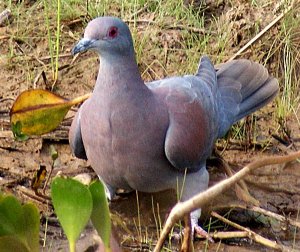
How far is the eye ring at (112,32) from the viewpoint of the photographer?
352 centimetres

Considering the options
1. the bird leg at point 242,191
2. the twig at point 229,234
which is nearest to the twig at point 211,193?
the twig at point 229,234

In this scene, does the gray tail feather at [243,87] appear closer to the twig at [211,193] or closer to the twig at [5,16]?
the twig at [5,16]

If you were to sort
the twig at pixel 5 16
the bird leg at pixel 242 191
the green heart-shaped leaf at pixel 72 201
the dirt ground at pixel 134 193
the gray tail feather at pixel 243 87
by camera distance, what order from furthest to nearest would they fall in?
1. the twig at pixel 5 16
2. the gray tail feather at pixel 243 87
3. the bird leg at pixel 242 191
4. the dirt ground at pixel 134 193
5. the green heart-shaped leaf at pixel 72 201

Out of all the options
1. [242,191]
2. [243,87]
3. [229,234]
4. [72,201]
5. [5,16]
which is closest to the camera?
[72,201]

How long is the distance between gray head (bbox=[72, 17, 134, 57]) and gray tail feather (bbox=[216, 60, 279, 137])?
887mm

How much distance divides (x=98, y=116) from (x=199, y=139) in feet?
1.64

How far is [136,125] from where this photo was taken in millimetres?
3514

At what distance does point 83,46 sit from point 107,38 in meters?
0.14

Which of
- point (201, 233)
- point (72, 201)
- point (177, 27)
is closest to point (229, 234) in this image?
point (201, 233)

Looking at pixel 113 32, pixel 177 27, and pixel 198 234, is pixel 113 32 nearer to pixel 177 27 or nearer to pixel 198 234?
pixel 198 234

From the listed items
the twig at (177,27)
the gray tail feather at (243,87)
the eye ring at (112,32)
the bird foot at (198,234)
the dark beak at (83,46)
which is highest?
the eye ring at (112,32)

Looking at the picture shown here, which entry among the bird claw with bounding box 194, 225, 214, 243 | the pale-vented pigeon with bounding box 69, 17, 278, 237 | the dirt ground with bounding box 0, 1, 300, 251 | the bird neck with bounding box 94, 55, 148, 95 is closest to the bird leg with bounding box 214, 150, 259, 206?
the dirt ground with bounding box 0, 1, 300, 251

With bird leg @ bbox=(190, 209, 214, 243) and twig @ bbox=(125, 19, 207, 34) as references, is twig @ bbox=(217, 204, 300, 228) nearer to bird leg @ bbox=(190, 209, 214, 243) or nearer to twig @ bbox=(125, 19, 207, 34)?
bird leg @ bbox=(190, 209, 214, 243)

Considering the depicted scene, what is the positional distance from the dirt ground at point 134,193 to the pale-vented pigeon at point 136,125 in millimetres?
205
